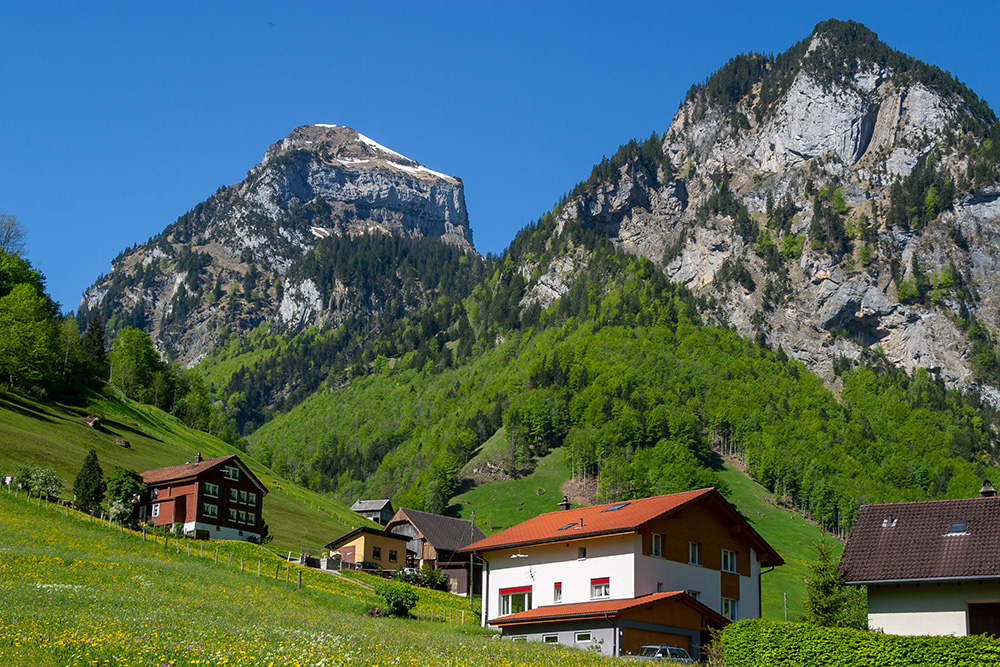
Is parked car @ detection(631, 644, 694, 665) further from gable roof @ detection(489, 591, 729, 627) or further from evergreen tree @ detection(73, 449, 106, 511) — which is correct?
evergreen tree @ detection(73, 449, 106, 511)

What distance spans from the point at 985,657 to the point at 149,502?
76945 millimetres

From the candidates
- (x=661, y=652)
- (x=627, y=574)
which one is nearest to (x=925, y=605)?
(x=661, y=652)

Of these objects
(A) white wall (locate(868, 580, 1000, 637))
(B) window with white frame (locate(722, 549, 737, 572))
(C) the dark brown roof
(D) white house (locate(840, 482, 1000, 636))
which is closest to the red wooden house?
(B) window with white frame (locate(722, 549, 737, 572))

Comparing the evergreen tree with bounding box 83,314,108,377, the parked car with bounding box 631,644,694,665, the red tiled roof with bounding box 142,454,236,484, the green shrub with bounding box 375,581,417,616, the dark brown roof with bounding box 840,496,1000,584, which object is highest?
the evergreen tree with bounding box 83,314,108,377

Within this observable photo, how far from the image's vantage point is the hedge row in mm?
27641

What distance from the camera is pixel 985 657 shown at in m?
27.2

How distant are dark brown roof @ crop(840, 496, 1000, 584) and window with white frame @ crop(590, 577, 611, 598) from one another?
48.2 feet

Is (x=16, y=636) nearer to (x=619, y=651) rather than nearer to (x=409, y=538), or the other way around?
(x=619, y=651)

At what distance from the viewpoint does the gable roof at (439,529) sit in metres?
105

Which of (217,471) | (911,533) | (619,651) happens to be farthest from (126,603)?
(217,471)

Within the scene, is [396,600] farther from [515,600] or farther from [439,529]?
[439,529]

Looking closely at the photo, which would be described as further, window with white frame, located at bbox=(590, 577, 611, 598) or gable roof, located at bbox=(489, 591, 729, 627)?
window with white frame, located at bbox=(590, 577, 611, 598)

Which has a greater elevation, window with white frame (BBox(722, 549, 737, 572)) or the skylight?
the skylight

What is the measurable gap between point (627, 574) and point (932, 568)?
17.4 meters
